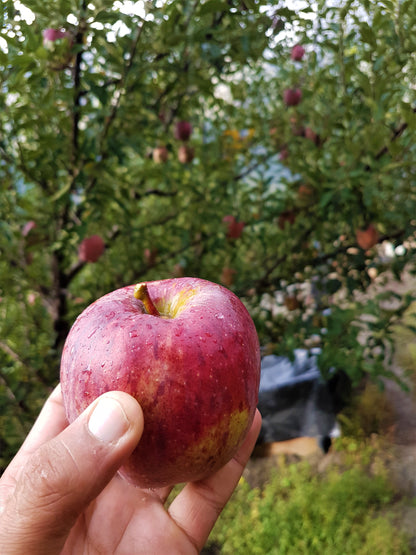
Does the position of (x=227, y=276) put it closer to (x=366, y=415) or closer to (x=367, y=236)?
(x=367, y=236)

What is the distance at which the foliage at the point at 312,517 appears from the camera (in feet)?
6.35

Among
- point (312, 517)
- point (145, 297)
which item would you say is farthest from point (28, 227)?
point (312, 517)

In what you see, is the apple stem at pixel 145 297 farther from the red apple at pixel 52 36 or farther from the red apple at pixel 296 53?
the red apple at pixel 296 53

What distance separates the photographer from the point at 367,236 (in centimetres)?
165

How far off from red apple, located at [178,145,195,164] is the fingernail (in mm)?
1572

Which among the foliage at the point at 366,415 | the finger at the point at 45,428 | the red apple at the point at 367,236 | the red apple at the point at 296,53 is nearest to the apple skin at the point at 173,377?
the finger at the point at 45,428

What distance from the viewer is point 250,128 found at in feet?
7.34

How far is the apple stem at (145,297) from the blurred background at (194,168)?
69 cm

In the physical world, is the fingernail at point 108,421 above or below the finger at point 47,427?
above

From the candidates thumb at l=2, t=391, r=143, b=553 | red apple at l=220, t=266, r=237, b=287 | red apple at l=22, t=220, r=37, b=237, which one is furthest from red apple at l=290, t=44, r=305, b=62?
thumb at l=2, t=391, r=143, b=553

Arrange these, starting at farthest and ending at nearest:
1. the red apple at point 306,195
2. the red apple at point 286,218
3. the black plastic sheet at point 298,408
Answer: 1. the black plastic sheet at point 298,408
2. the red apple at point 286,218
3. the red apple at point 306,195

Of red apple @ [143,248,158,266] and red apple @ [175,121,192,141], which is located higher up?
→ red apple @ [175,121,192,141]

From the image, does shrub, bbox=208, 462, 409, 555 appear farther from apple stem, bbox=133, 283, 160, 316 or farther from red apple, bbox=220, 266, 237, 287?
apple stem, bbox=133, 283, 160, 316

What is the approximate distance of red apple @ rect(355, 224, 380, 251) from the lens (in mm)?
1650
